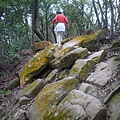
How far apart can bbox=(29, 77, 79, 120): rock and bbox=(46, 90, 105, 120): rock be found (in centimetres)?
22

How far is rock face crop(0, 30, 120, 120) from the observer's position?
12.3ft

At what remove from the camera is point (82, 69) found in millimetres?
5117

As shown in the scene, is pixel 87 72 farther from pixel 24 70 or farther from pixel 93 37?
pixel 24 70

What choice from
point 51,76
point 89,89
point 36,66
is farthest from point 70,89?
point 36,66

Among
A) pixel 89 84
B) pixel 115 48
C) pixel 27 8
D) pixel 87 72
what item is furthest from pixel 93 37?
pixel 27 8

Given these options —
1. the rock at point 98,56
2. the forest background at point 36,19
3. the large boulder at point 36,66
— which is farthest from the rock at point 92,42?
the large boulder at point 36,66

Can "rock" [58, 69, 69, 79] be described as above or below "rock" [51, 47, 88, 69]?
below

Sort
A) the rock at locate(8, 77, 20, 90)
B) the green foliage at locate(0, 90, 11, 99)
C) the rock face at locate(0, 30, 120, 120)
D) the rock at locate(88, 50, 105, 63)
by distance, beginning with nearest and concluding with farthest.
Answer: the rock face at locate(0, 30, 120, 120) < the rock at locate(88, 50, 105, 63) < the green foliage at locate(0, 90, 11, 99) < the rock at locate(8, 77, 20, 90)

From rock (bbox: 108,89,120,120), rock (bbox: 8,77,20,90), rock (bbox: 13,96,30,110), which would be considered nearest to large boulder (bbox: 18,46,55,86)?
rock (bbox: 8,77,20,90)

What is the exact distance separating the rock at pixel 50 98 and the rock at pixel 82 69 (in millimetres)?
204

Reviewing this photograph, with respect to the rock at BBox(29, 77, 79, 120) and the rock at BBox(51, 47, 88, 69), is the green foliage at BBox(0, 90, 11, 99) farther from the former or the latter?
the rock at BBox(51, 47, 88, 69)

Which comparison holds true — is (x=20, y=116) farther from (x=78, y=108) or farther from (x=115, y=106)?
(x=115, y=106)

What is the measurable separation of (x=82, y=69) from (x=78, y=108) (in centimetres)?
155

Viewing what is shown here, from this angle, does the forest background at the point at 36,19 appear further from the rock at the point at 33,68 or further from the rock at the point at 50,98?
the rock at the point at 50,98
